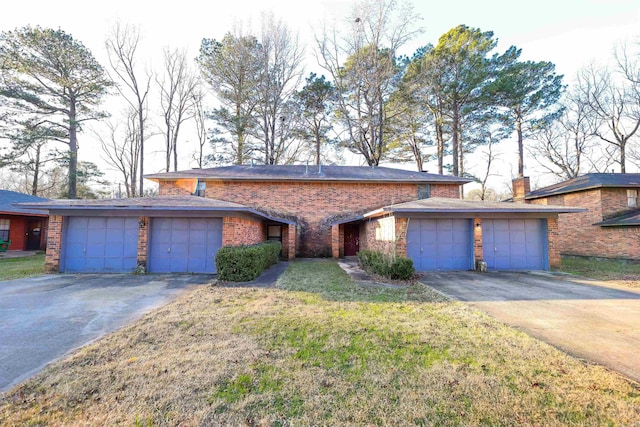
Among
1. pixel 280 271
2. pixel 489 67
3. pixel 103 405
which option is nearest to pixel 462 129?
pixel 489 67

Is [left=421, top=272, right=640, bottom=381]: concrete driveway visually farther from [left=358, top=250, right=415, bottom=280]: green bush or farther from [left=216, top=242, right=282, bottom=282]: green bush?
[left=216, top=242, right=282, bottom=282]: green bush

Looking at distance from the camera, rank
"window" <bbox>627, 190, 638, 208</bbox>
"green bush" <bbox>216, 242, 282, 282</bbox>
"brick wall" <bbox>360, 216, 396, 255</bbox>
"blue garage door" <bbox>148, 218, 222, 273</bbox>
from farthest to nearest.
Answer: "window" <bbox>627, 190, 638, 208</bbox>
"brick wall" <bbox>360, 216, 396, 255</bbox>
"blue garage door" <bbox>148, 218, 222, 273</bbox>
"green bush" <bbox>216, 242, 282, 282</bbox>

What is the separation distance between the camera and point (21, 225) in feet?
54.7

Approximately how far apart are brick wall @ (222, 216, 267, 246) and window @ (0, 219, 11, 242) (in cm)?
1653

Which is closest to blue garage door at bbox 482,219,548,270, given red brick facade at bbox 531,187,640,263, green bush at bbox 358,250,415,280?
red brick facade at bbox 531,187,640,263

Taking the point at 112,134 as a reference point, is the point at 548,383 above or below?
below

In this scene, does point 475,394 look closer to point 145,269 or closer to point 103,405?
point 103,405

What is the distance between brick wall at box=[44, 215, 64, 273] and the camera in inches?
357

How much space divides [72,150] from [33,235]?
21.5 feet

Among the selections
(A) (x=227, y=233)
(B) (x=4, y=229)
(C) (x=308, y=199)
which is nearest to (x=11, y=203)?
(B) (x=4, y=229)

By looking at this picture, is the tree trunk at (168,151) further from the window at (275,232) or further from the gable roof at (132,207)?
the gable roof at (132,207)

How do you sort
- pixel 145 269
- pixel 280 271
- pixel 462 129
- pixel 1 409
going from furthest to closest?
pixel 462 129 → pixel 280 271 → pixel 145 269 → pixel 1 409

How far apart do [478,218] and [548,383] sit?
859 cm

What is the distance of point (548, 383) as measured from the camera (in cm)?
267
